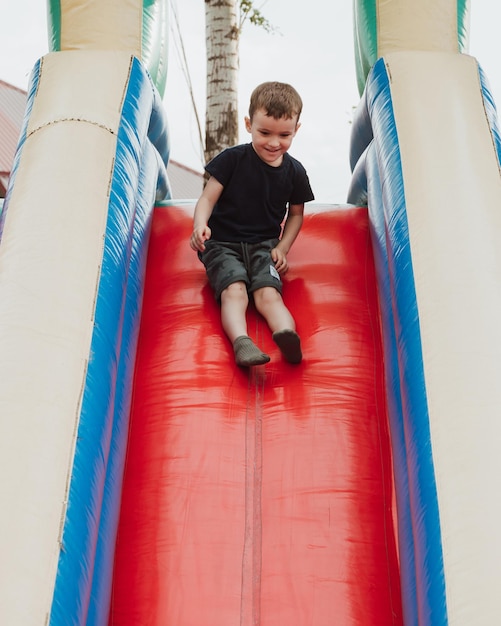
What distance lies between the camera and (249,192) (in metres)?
2.38

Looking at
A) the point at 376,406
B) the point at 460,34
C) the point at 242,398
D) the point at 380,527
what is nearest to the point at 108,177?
the point at 242,398

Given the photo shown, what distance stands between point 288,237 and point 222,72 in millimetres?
2467

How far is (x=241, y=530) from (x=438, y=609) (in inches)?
20.8

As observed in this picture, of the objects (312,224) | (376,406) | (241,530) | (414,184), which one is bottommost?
(241,530)

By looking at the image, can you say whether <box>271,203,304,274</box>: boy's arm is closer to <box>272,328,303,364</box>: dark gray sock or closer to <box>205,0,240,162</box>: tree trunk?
<box>272,328,303,364</box>: dark gray sock

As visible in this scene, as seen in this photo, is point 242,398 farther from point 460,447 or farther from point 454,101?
point 454,101

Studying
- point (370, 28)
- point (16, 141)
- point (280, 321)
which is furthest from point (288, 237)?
point (16, 141)

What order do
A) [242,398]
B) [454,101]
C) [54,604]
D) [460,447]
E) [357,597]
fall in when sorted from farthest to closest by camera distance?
[454,101] → [242,398] → [357,597] → [460,447] → [54,604]

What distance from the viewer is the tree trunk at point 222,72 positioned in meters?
4.55

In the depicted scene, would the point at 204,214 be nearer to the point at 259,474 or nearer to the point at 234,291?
the point at 234,291

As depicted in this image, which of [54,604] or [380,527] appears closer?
[54,604]

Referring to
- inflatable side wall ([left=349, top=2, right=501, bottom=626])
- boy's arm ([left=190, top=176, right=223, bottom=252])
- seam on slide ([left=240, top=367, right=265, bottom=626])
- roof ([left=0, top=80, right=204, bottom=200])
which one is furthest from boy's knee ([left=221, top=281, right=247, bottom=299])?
roof ([left=0, top=80, right=204, bottom=200])

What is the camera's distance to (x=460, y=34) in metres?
2.65

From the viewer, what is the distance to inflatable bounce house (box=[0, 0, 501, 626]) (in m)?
1.46
